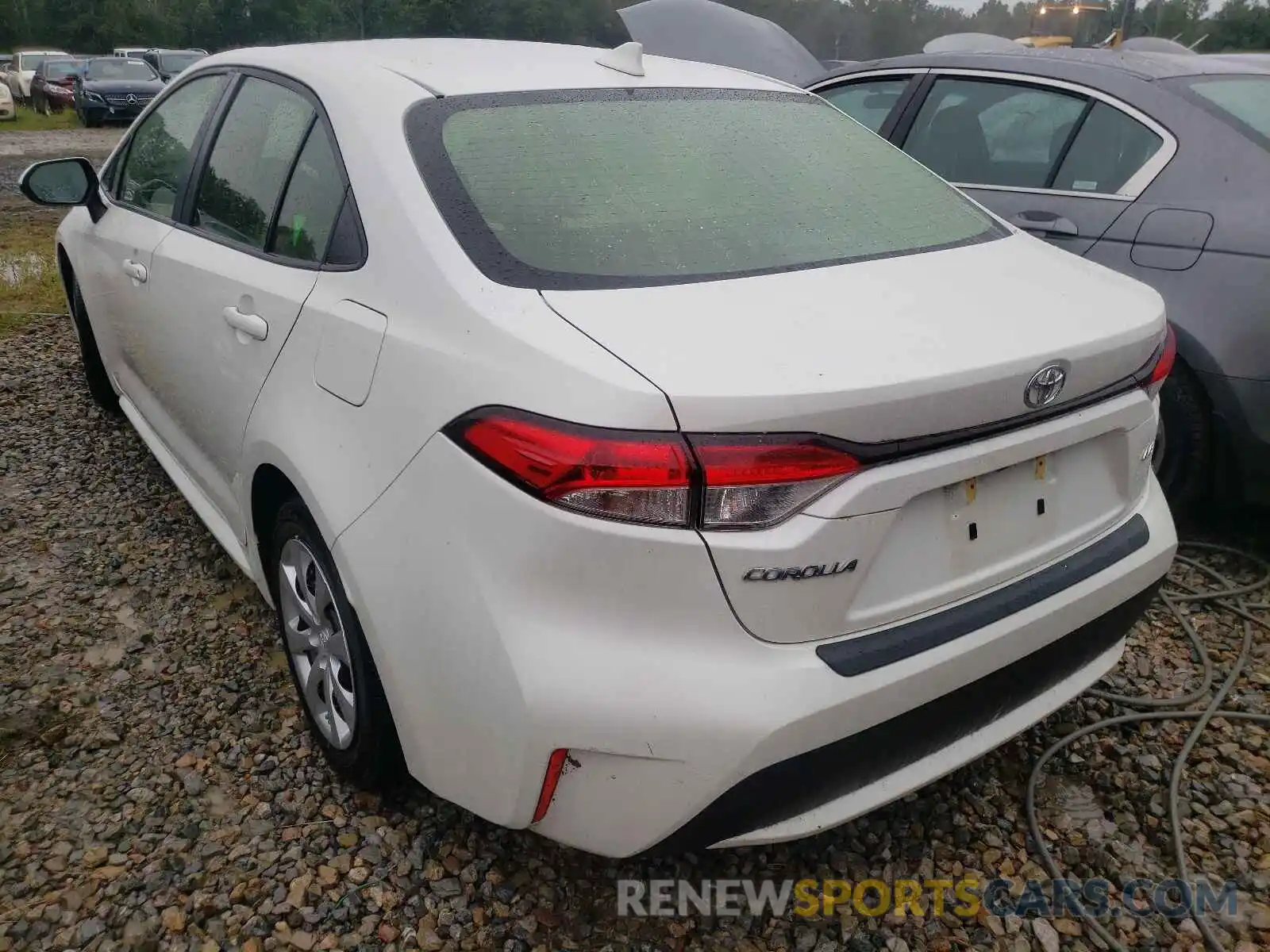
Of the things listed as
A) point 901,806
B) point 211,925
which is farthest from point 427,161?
point 901,806

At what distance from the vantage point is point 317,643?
85.7 inches

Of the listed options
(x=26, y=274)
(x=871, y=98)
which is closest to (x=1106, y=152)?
(x=871, y=98)

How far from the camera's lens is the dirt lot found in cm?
191

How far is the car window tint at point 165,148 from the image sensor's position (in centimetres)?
291

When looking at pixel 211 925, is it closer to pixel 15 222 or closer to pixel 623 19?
pixel 623 19

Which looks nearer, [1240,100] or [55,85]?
[1240,100]

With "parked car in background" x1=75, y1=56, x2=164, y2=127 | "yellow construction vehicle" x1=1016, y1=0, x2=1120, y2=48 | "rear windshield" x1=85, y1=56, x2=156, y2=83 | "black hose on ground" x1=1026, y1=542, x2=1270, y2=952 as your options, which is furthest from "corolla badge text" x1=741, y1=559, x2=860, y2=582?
"rear windshield" x1=85, y1=56, x2=156, y2=83

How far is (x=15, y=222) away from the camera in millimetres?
9523

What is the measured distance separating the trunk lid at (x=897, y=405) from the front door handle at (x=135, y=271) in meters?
1.86

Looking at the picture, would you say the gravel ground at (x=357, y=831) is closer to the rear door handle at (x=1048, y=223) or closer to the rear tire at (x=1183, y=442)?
the rear tire at (x=1183, y=442)

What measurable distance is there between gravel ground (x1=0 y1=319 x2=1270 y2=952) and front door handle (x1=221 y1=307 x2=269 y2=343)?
3.13ft

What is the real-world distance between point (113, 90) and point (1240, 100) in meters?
21.1

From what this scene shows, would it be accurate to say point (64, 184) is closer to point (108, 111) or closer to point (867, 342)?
point (867, 342)

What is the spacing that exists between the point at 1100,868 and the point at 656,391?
4.86ft
